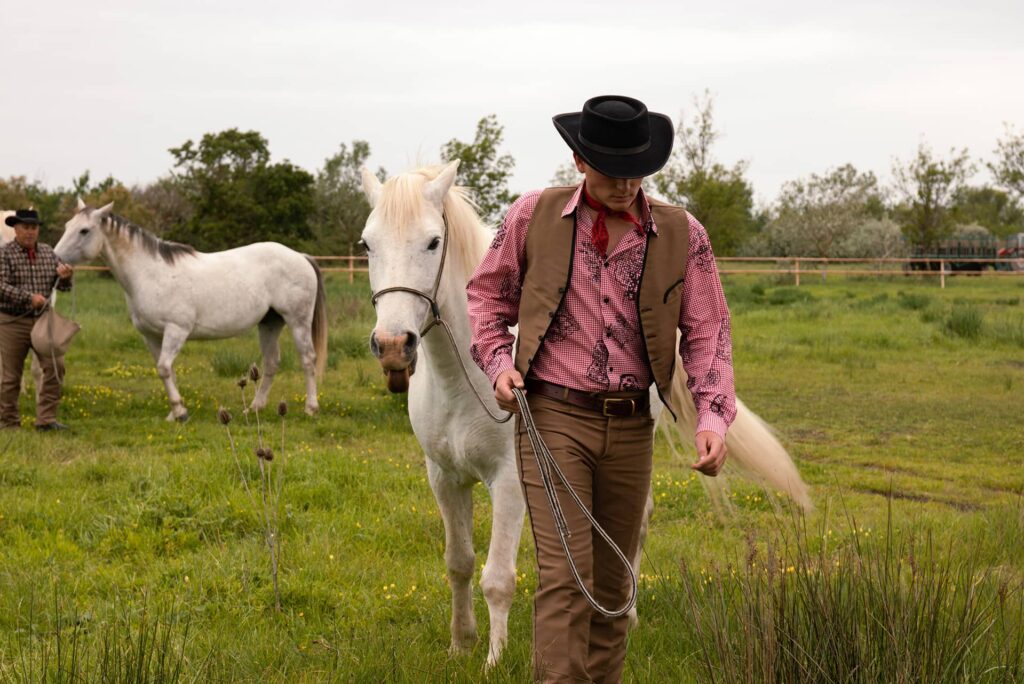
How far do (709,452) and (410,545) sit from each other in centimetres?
319

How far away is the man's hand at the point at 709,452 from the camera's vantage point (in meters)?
3.12

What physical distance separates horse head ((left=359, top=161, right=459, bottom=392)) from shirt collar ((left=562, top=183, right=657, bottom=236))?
844mm

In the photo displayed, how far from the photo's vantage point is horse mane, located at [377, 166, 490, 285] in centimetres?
398

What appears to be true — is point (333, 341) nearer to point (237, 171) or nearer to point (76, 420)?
point (76, 420)

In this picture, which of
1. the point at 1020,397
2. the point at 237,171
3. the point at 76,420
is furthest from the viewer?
the point at 237,171

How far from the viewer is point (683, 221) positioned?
3334 mm

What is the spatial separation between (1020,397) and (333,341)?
31.2 feet

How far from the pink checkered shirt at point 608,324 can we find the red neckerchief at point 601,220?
0.06 feet

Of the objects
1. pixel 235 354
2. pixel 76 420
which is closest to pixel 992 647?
pixel 76 420

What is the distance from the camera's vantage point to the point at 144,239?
11.5 m

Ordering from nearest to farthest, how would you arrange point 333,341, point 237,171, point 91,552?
point 91,552 → point 333,341 → point 237,171

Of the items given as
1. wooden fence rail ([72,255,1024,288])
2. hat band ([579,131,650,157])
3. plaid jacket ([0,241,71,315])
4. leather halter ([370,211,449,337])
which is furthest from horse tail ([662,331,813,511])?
wooden fence rail ([72,255,1024,288])

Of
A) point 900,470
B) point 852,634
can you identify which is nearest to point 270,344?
point 900,470

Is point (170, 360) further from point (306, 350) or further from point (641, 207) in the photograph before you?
point (641, 207)
